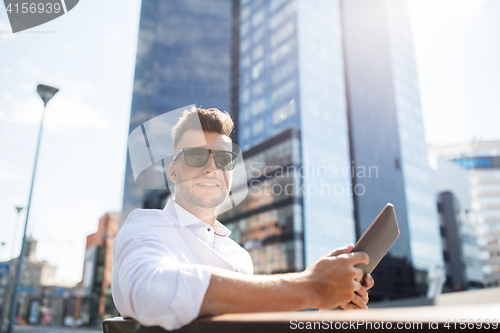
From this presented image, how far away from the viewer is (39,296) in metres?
92.8

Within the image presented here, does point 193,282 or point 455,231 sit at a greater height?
point 455,231

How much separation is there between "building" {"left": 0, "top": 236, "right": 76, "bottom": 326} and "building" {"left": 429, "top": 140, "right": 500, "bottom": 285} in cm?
9713

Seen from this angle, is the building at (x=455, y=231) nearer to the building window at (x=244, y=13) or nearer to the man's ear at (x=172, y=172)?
the building window at (x=244, y=13)

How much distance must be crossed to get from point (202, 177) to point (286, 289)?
2.18ft

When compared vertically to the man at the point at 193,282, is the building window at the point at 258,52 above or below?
above

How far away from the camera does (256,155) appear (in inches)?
1885

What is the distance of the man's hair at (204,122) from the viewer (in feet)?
4.86

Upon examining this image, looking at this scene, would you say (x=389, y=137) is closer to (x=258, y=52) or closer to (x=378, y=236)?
(x=258, y=52)

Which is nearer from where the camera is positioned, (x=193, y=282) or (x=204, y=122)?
(x=193, y=282)

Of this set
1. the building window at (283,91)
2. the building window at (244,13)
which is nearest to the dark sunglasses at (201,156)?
the building window at (283,91)

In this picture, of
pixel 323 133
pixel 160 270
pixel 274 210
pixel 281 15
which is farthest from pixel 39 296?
pixel 160 270

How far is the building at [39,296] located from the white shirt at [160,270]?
2919 inches

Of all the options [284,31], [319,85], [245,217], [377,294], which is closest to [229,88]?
[284,31]

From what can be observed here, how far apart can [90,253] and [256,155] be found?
5965cm
